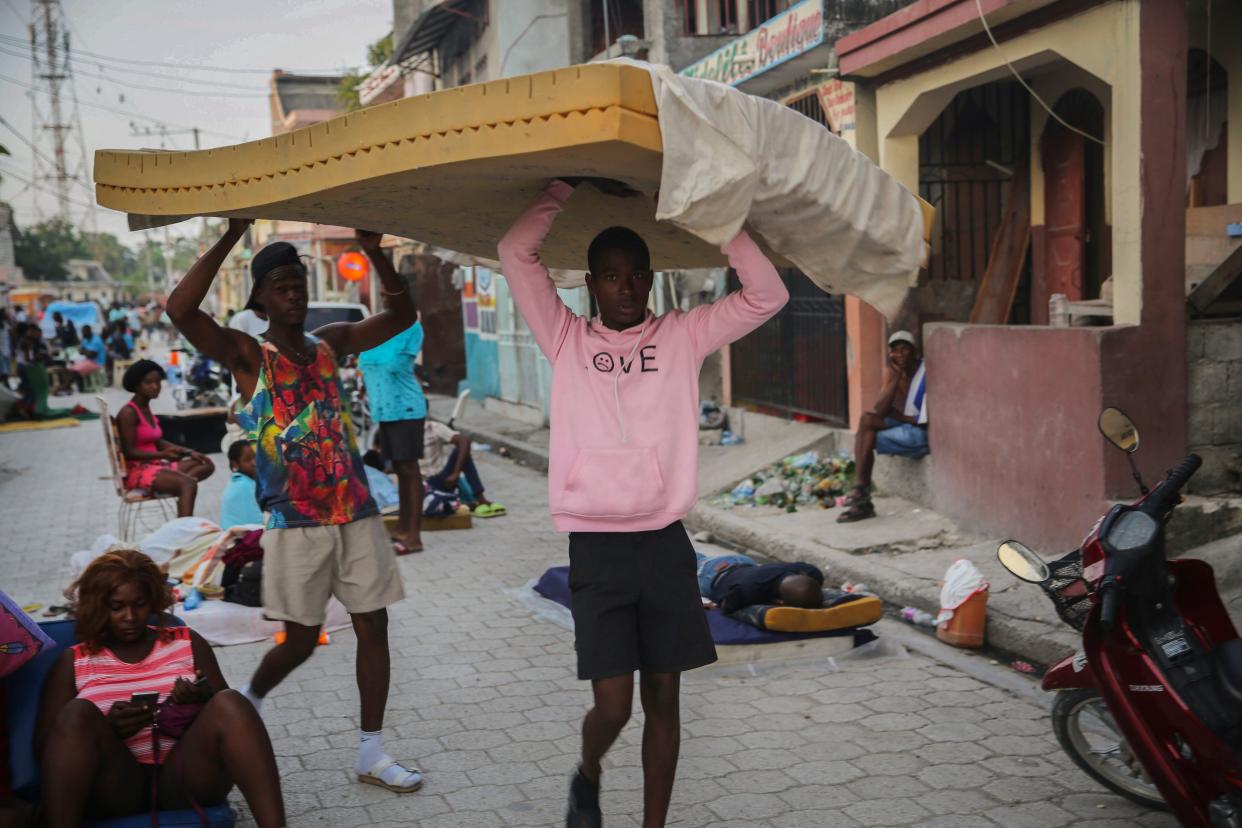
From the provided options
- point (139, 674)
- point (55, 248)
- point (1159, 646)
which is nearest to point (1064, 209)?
point (1159, 646)

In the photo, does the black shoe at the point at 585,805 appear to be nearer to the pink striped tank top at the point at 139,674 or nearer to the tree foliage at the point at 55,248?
the pink striped tank top at the point at 139,674

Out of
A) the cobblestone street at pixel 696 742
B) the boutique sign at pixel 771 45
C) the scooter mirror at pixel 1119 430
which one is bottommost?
the cobblestone street at pixel 696 742

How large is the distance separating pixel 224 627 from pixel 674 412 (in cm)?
400

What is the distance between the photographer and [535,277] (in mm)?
3500

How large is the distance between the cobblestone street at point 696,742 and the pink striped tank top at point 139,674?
68 cm

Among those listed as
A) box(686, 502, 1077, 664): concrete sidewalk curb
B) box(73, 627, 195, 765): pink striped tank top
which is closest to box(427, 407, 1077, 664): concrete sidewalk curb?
box(686, 502, 1077, 664): concrete sidewalk curb

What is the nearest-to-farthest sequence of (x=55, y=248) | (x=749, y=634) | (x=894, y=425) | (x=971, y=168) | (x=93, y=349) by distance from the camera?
1. (x=749, y=634)
2. (x=894, y=425)
3. (x=971, y=168)
4. (x=93, y=349)
5. (x=55, y=248)

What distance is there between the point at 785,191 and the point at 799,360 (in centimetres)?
880

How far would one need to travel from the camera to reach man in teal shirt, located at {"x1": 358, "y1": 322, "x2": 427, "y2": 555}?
8656 mm

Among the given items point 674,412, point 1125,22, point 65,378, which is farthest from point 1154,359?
point 65,378

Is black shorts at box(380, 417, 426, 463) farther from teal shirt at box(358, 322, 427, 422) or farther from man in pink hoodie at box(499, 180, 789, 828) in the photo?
man in pink hoodie at box(499, 180, 789, 828)

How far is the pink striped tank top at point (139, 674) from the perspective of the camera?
11.8 feet

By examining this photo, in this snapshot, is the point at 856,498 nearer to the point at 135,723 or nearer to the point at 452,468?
the point at 452,468

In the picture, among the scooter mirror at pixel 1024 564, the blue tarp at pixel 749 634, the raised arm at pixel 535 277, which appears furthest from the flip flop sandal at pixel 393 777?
the scooter mirror at pixel 1024 564
